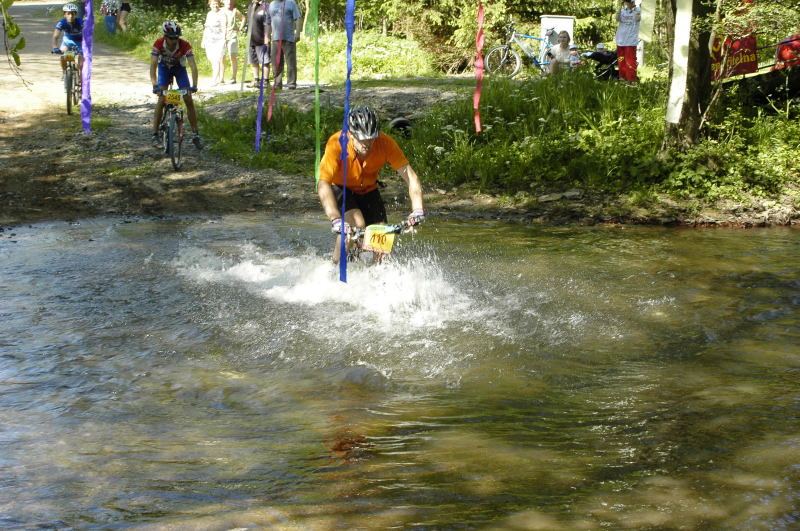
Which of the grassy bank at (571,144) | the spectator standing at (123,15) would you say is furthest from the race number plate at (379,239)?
the spectator standing at (123,15)

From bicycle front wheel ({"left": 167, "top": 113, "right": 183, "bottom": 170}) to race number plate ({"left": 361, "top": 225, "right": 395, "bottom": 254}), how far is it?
772 centimetres

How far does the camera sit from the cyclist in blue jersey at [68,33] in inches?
626

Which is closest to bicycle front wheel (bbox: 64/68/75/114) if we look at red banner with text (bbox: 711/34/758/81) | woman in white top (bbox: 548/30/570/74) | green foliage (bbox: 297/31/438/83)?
green foliage (bbox: 297/31/438/83)

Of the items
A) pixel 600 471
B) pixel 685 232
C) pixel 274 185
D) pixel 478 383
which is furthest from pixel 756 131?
pixel 600 471

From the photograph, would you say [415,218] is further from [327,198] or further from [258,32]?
[258,32]

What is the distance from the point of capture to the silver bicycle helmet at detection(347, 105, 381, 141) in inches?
293

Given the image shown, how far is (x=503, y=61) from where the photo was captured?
23.2 m

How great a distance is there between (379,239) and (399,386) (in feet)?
4.51

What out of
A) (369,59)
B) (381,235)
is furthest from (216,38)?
(381,235)

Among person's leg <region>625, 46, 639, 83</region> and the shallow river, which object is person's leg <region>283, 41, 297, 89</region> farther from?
the shallow river

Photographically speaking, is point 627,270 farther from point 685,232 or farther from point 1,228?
point 1,228

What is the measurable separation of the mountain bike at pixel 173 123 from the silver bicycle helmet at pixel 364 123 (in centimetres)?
685

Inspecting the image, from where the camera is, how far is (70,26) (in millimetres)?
16094

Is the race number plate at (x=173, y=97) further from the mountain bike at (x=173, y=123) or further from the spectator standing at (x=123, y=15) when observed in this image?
the spectator standing at (x=123, y=15)
